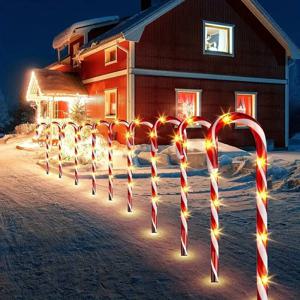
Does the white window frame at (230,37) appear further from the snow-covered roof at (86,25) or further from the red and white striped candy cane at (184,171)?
the red and white striped candy cane at (184,171)

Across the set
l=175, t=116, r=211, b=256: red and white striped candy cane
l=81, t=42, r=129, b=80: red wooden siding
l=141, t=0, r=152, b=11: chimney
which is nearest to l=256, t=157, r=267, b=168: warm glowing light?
l=175, t=116, r=211, b=256: red and white striped candy cane

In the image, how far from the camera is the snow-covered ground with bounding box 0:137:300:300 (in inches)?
166

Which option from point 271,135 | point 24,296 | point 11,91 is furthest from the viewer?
point 11,91

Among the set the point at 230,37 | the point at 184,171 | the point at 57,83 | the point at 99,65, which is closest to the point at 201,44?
the point at 230,37

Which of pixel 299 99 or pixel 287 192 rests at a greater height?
pixel 299 99

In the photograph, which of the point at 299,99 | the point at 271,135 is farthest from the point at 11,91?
the point at 271,135

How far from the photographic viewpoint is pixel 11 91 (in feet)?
459

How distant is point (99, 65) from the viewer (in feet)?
74.7

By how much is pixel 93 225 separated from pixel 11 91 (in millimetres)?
140841

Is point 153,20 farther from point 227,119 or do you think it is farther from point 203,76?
point 227,119

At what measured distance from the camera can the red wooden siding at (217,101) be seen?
1964 cm

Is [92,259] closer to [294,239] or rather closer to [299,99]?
[294,239]

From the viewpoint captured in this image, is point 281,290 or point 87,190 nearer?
point 281,290

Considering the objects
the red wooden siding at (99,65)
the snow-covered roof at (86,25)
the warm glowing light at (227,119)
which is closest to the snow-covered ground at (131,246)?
the warm glowing light at (227,119)
